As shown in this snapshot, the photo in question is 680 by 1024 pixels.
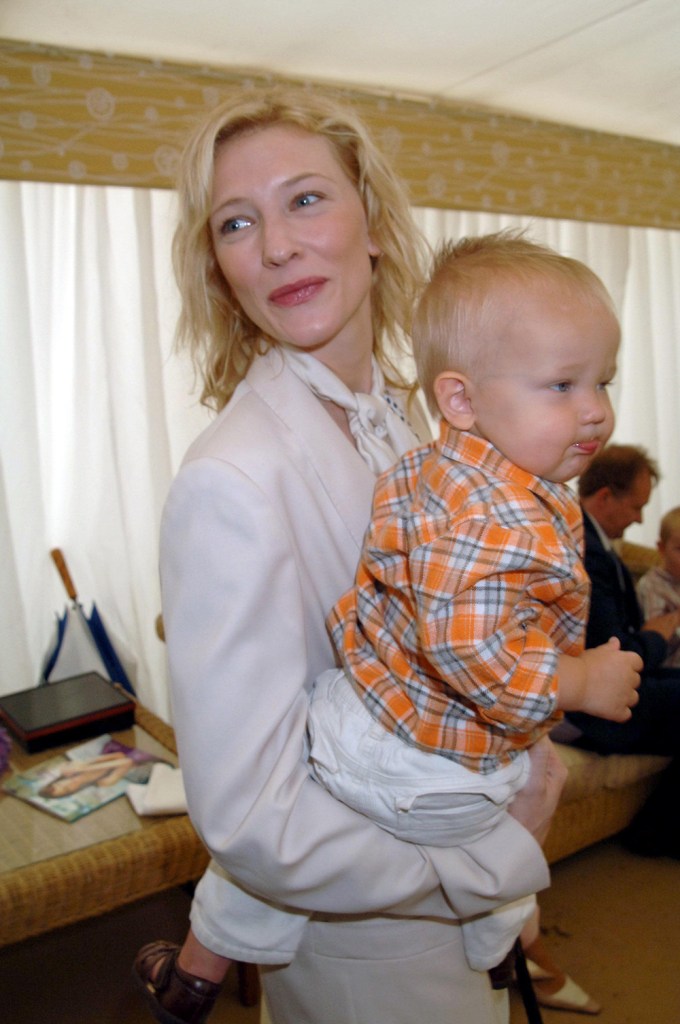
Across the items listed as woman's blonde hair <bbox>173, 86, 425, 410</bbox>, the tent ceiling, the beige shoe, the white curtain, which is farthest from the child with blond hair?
the white curtain

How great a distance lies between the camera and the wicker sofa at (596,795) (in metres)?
2.59

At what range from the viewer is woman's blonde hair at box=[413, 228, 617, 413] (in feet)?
3.39

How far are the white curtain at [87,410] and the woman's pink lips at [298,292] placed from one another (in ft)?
5.63

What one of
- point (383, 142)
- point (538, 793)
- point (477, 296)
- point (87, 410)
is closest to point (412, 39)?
point (383, 142)

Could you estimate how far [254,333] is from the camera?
1.33 metres

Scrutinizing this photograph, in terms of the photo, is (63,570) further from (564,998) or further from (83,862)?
(564,998)

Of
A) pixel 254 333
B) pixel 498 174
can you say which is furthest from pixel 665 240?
pixel 254 333

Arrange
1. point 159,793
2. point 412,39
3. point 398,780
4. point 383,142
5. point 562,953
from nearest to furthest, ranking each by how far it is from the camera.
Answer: point 398,780 < point 159,793 < point 562,953 < point 412,39 < point 383,142

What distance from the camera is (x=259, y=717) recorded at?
3.15ft

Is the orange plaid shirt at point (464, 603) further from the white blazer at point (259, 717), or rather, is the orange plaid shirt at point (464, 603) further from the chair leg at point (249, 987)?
the chair leg at point (249, 987)

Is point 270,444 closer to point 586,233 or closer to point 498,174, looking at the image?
→ point 498,174

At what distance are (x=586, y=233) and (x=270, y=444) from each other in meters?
3.66

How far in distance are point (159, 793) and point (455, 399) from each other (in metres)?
1.35

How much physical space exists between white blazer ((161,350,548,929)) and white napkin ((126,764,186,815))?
102cm
